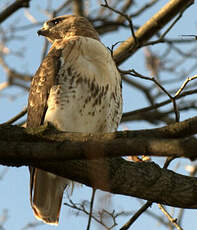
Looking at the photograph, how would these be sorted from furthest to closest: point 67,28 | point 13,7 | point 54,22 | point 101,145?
1. point 54,22
2. point 67,28
3. point 13,7
4. point 101,145

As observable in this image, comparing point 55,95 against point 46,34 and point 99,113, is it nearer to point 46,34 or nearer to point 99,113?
point 99,113

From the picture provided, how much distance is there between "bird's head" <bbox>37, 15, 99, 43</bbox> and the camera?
17.5ft

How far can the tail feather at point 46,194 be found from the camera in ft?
15.7

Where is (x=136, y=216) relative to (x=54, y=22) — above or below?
below

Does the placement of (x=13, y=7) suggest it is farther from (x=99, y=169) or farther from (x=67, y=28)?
(x=99, y=169)

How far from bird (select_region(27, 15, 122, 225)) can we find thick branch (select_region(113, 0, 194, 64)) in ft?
2.51

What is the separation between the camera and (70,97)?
169 inches

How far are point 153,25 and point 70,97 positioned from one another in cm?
194

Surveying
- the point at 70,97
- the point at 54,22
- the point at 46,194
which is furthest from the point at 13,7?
the point at 46,194

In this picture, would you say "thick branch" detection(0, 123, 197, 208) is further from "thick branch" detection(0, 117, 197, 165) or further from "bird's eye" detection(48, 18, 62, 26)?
"bird's eye" detection(48, 18, 62, 26)

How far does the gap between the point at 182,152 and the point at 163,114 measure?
4.91 meters

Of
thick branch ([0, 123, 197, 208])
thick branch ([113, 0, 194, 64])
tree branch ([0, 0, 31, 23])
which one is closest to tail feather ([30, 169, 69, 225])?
thick branch ([0, 123, 197, 208])

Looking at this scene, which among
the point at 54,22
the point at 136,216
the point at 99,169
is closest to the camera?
the point at 99,169

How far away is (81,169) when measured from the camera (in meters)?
3.28
